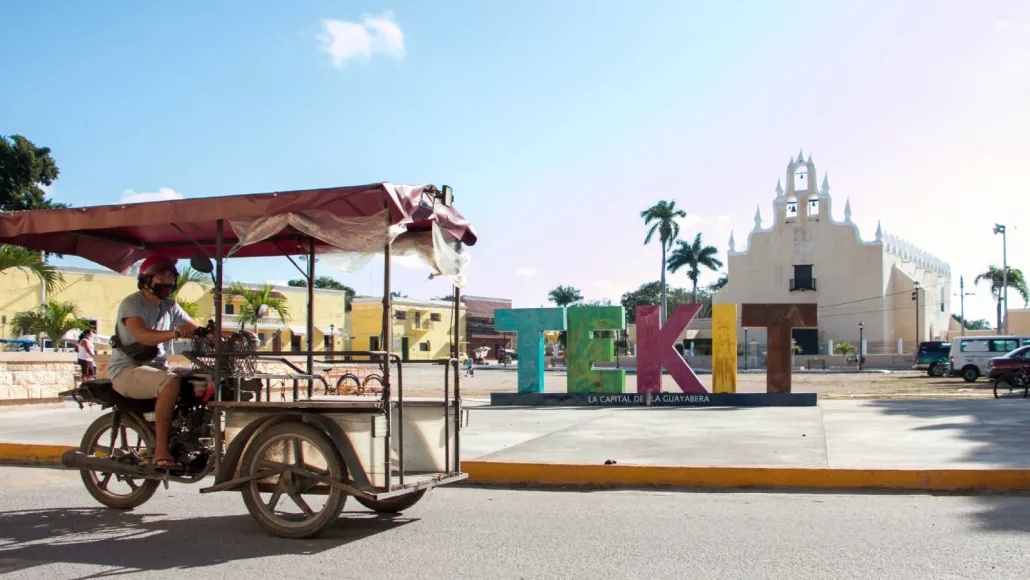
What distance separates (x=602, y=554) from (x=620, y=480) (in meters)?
3.16

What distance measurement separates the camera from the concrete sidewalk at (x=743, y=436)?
9.12 meters

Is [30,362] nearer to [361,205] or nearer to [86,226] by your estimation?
[86,226]

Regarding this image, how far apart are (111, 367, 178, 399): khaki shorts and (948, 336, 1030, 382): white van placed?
3266 centimetres

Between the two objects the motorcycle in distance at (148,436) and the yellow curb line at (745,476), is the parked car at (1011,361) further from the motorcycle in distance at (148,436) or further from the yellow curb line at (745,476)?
the motorcycle in distance at (148,436)

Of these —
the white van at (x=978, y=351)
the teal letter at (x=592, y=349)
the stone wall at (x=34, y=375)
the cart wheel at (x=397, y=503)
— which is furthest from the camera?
the white van at (x=978, y=351)

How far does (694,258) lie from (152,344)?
219ft

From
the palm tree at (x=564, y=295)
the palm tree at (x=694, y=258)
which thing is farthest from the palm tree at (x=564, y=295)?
the palm tree at (x=694, y=258)

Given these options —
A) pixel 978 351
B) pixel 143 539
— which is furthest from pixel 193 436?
pixel 978 351

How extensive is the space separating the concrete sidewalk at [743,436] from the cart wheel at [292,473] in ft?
10.4

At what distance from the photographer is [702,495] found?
7957mm

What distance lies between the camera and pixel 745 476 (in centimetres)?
840

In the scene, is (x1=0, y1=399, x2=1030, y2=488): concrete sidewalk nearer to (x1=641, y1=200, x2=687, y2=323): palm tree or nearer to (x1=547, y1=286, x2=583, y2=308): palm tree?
(x1=641, y1=200, x2=687, y2=323): palm tree

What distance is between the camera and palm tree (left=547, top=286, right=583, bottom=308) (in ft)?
320

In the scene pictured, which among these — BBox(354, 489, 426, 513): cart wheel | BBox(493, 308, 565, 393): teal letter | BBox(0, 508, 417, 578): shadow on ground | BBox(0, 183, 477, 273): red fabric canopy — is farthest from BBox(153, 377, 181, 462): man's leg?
BBox(493, 308, 565, 393): teal letter
